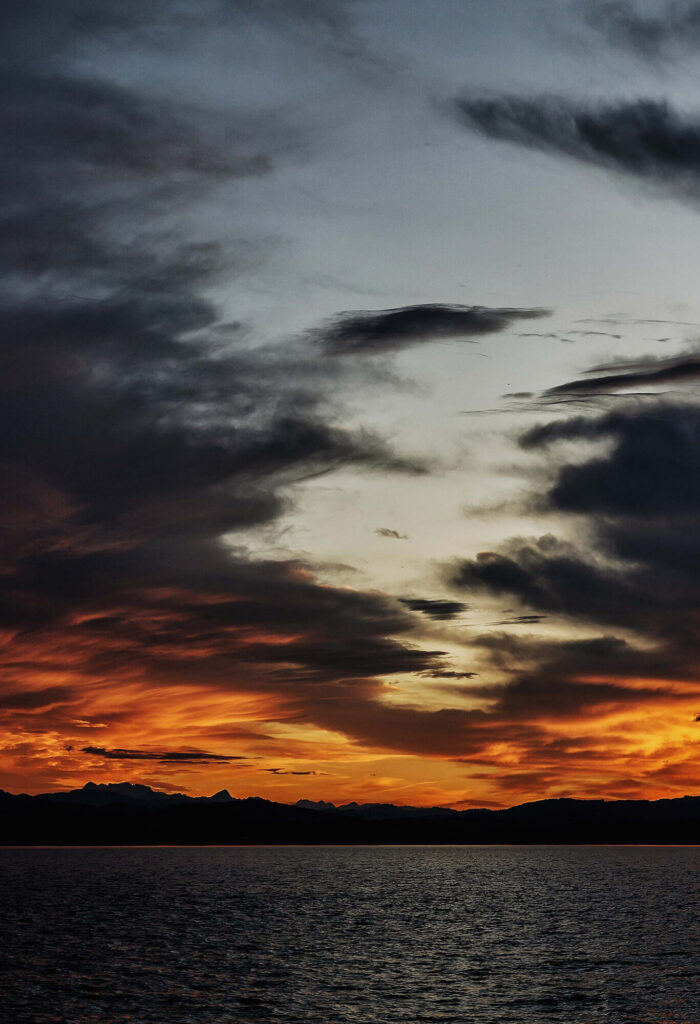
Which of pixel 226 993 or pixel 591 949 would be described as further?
pixel 591 949

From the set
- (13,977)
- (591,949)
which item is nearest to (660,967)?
(591,949)

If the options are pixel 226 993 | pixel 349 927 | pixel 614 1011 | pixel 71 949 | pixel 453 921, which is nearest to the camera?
pixel 614 1011

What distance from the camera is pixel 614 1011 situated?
212 ft

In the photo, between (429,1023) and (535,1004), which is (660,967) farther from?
(429,1023)

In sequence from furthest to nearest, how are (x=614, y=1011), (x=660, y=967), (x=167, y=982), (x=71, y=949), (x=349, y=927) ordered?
(x=349, y=927)
(x=71, y=949)
(x=660, y=967)
(x=167, y=982)
(x=614, y=1011)

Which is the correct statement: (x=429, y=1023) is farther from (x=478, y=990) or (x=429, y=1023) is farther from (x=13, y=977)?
(x=13, y=977)

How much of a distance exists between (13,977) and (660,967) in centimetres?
5417

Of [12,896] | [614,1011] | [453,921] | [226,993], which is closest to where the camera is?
[614,1011]

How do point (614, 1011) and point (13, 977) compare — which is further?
point (13, 977)

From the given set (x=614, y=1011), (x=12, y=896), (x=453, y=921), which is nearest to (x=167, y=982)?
(x=614, y=1011)

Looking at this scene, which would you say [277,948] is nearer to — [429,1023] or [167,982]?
[167,982]

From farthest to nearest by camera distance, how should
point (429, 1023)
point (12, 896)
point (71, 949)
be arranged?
point (12, 896) < point (71, 949) < point (429, 1023)

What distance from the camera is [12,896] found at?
572 ft

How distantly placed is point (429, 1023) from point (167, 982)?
84.4 feet
